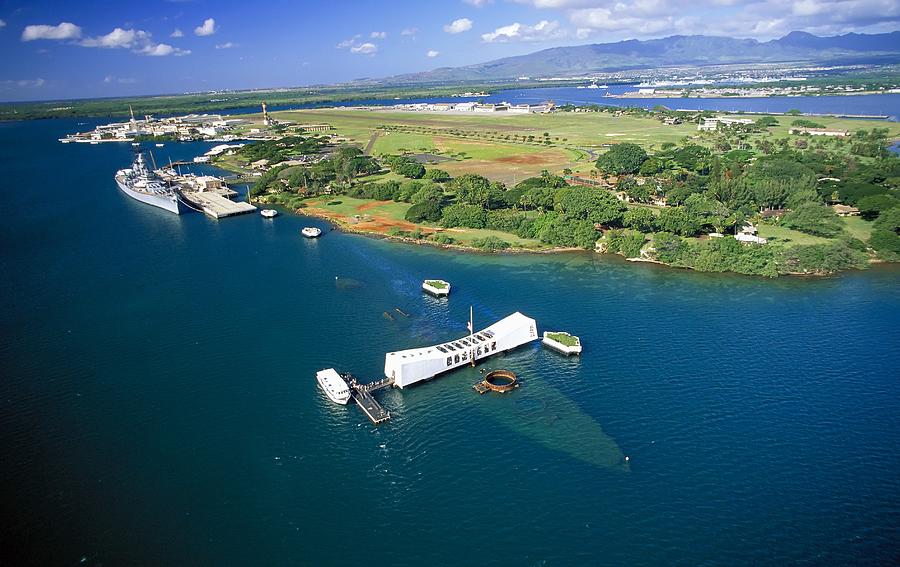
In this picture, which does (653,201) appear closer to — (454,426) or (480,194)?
(480,194)

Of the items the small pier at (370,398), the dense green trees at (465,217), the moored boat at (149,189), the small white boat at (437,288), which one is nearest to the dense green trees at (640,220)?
the dense green trees at (465,217)

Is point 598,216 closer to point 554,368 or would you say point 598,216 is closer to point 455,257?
point 455,257

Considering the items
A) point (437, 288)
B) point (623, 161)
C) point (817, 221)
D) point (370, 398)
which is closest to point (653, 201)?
point (623, 161)

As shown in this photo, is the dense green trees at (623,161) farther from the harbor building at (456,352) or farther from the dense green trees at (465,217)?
the harbor building at (456,352)

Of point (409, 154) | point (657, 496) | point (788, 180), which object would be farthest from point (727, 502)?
point (409, 154)

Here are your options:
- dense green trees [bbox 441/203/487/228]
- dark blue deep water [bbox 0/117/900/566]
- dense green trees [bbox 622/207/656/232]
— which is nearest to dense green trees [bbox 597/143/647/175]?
dense green trees [bbox 622/207/656/232]

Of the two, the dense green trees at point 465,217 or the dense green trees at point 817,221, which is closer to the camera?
the dense green trees at point 817,221

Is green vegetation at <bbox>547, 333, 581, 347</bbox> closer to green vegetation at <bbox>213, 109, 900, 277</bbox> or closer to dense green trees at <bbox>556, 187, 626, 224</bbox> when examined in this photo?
green vegetation at <bbox>213, 109, 900, 277</bbox>

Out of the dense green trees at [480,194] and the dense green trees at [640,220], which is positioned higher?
the dense green trees at [480,194]
